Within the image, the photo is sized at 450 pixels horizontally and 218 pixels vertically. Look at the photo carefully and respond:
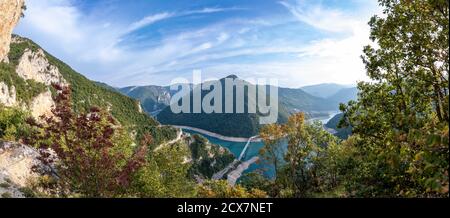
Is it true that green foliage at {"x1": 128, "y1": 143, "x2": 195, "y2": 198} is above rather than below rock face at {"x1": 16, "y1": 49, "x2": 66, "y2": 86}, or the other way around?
below

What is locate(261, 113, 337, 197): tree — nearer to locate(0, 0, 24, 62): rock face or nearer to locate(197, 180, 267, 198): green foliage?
locate(197, 180, 267, 198): green foliage

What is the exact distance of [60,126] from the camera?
1004cm

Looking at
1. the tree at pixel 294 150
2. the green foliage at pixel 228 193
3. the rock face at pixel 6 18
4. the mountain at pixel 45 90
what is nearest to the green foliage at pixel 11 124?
the rock face at pixel 6 18

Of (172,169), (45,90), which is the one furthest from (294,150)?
(45,90)

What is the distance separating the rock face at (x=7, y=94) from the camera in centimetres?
9924

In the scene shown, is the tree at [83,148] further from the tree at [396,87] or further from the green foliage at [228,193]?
the tree at [396,87]

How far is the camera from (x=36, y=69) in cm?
14038

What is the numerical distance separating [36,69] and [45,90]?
753 inches

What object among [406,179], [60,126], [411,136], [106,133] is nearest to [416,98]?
[406,179]

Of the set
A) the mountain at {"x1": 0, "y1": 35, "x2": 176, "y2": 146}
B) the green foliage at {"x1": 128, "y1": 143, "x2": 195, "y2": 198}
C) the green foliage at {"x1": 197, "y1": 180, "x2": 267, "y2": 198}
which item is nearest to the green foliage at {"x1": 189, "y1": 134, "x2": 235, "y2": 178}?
the mountain at {"x1": 0, "y1": 35, "x2": 176, "y2": 146}

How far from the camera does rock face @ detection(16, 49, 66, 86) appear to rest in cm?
13162

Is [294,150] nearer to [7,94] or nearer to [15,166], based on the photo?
[15,166]

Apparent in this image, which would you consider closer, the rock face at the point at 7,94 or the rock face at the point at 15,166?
the rock face at the point at 15,166

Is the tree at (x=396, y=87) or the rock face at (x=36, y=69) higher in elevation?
the rock face at (x=36, y=69)
